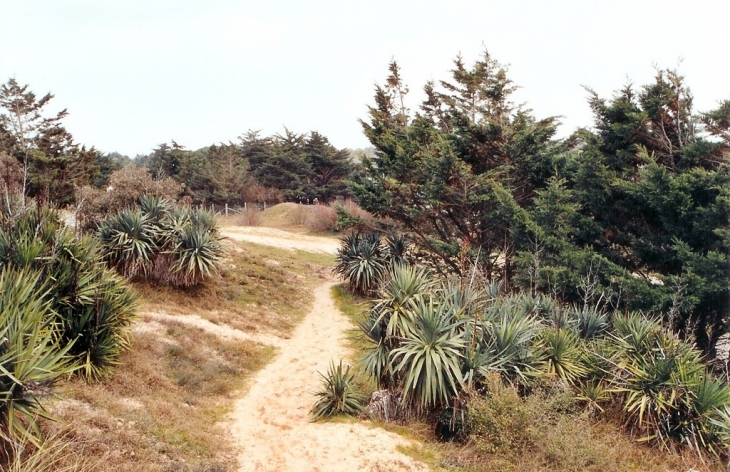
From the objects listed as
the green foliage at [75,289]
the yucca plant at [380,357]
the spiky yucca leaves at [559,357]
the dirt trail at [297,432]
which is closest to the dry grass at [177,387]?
the dirt trail at [297,432]

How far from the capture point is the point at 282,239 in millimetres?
28047

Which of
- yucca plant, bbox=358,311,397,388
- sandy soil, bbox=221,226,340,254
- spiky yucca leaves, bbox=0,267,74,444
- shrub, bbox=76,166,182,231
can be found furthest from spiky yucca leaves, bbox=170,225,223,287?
sandy soil, bbox=221,226,340,254

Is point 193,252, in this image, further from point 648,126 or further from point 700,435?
point 648,126

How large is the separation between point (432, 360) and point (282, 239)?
22.1 meters

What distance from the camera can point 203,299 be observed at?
540 inches

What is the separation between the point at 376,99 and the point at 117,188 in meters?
14.8

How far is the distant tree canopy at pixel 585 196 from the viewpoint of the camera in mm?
11977

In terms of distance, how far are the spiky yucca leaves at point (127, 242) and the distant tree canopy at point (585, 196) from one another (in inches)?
360

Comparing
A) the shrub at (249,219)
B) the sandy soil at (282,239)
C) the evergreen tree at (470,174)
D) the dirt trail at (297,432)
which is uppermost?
the evergreen tree at (470,174)

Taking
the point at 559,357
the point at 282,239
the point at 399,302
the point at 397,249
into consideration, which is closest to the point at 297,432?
the point at 399,302

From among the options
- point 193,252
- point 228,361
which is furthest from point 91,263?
point 193,252

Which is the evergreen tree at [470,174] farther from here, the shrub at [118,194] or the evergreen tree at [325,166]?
the evergreen tree at [325,166]

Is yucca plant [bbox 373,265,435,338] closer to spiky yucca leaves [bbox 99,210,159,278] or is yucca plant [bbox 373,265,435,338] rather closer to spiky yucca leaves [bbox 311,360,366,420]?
spiky yucca leaves [bbox 311,360,366,420]

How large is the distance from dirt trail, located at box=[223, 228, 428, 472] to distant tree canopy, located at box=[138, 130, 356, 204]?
3656 centimetres
